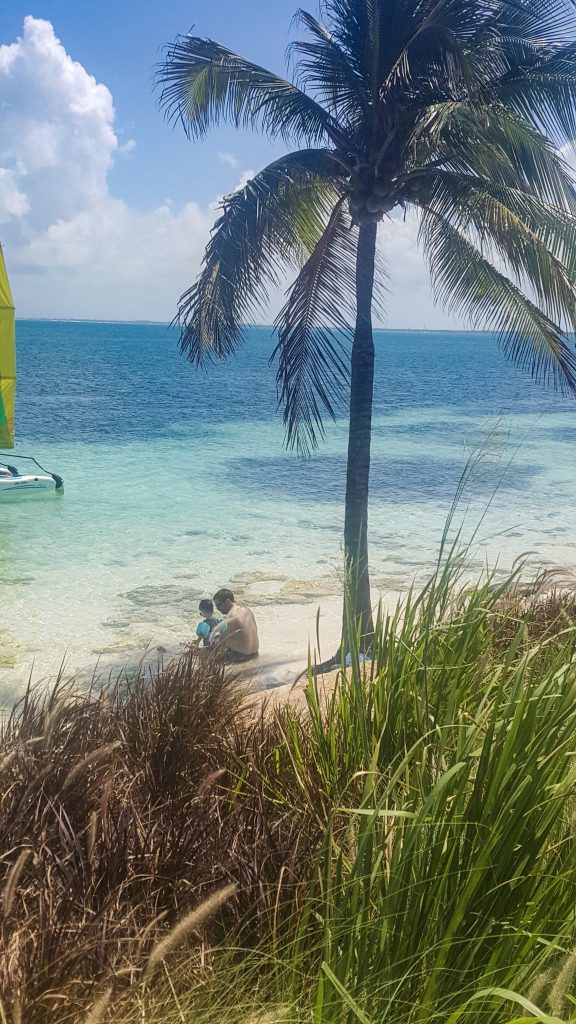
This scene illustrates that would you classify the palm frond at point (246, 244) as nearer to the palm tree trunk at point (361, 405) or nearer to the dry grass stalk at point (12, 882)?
the palm tree trunk at point (361, 405)

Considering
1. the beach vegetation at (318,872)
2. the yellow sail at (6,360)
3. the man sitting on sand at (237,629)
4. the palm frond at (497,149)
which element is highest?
the palm frond at (497,149)

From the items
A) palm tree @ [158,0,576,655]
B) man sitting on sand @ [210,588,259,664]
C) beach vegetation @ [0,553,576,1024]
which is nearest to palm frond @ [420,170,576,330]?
palm tree @ [158,0,576,655]

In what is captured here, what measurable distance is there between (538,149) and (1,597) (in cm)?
1035

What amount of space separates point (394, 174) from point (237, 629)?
17.6ft

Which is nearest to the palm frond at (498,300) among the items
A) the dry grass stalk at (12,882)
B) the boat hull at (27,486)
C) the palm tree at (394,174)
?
the palm tree at (394,174)

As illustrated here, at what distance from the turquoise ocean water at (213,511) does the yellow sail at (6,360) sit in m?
2.67

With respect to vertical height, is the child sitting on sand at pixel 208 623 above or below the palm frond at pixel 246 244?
below

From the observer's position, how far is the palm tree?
8.64 meters

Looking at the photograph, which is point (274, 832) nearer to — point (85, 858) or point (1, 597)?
point (85, 858)

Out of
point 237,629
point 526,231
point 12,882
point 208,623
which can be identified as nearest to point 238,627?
point 237,629

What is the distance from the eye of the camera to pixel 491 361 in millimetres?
114875

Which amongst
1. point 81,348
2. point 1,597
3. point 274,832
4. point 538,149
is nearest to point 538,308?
point 538,149

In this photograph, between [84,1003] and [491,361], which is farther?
[491,361]

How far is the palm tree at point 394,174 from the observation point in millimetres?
8641
